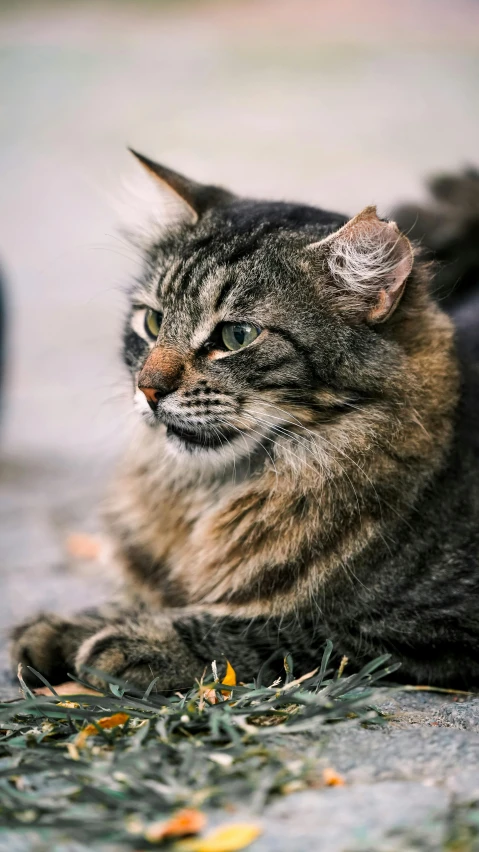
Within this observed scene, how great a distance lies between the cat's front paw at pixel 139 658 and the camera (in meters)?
1.66

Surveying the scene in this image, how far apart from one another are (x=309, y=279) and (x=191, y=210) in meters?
0.46

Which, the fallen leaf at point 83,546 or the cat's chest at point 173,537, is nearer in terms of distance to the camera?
the cat's chest at point 173,537

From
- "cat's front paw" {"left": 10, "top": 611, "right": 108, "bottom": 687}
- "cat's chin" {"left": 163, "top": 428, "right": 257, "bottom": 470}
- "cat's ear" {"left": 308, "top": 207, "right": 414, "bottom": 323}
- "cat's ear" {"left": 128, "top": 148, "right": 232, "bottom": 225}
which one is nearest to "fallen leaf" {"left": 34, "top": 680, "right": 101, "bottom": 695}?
"cat's front paw" {"left": 10, "top": 611, "right": 108, "bottom": 687}

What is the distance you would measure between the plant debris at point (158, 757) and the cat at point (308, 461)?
135 mm

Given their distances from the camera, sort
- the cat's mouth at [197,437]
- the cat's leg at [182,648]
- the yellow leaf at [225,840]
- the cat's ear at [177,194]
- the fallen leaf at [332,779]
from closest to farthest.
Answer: the yellow leaf at [225,840]
the fallen leaf at [332,779]
the cat's leg at [182,648]
the cat's mouth at [197,437]
the cat's ear at [177,194]

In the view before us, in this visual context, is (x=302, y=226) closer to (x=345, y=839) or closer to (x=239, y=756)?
(x=239, y=756)

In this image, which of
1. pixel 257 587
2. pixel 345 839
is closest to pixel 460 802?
pixel 345 839

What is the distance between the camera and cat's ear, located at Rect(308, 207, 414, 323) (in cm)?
173

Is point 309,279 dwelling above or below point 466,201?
below

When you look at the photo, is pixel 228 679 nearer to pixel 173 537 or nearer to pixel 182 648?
pixel 182 648

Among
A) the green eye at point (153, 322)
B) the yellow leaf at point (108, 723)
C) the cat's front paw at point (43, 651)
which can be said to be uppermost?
the green eye at point (153, 322)

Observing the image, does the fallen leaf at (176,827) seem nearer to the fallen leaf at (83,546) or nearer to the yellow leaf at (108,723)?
the yellow leaf at (108,723)

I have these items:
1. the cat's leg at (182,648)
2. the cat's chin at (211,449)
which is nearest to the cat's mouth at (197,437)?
the cat's chin at (211,449)

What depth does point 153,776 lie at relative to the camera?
1.19 metres
